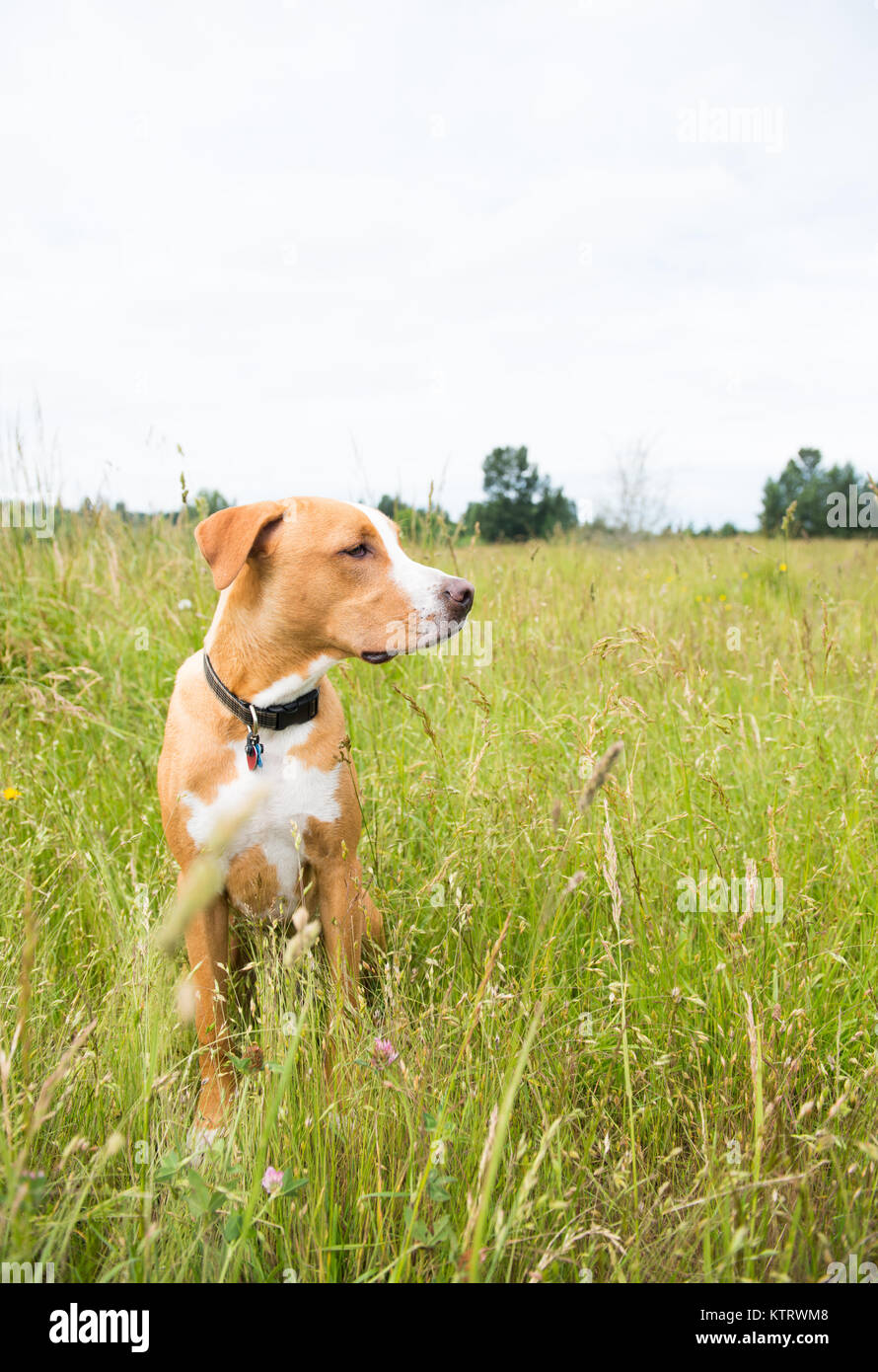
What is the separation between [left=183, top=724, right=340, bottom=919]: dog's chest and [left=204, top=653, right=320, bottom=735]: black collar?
0.16 ft

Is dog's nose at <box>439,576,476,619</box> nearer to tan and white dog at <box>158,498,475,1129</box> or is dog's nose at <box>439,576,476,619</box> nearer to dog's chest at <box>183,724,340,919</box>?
tan and white dog at <box>158,498,475,1129</box>

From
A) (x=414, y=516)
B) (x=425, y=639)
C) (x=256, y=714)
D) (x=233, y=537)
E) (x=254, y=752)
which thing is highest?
(x=414, y=516)

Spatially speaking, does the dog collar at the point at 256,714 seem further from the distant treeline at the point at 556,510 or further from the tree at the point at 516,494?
the tree at the point at 516,494

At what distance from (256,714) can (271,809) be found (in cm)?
27

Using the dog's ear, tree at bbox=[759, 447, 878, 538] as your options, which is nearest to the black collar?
the dog's ear

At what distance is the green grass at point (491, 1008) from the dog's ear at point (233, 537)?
0.73m

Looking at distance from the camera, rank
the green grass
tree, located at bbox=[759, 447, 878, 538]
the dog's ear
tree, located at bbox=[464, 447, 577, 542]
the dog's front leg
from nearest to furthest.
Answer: the green grass, the dog's front leg, the dog's ear, tree, located at bbox=[759, 447, 878, 538], tree, located at bbox=[464, 447, 577, 542]

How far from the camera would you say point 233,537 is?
2.12 meters

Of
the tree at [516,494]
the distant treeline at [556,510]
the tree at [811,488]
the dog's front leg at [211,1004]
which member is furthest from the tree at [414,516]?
the tree at [516,494]

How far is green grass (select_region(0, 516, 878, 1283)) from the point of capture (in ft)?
4.09

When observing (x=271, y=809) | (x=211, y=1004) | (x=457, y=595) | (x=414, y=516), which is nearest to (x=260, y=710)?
(x=271, y=809)

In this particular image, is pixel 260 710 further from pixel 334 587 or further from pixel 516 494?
pixel 516 494

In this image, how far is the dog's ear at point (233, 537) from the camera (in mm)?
2072
